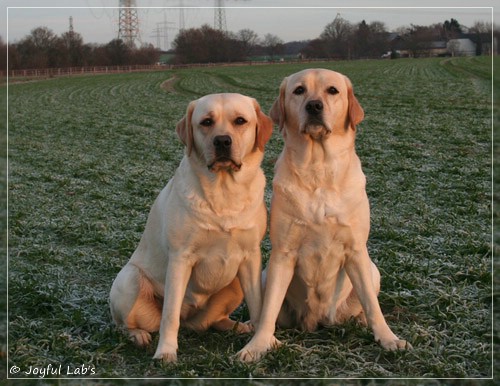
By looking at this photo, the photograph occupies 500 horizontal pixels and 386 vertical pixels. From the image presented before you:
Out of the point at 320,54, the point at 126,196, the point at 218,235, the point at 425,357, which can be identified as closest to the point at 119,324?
the point at 218,235

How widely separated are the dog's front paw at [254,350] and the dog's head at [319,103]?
120 centimetres

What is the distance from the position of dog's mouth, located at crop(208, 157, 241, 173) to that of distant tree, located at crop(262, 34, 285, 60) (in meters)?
1.36

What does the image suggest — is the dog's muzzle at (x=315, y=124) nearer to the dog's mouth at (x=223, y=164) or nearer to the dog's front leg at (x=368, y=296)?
the dog's mouth at (x=223, y=164)

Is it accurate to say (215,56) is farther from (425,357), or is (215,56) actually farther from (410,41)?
(425,357)

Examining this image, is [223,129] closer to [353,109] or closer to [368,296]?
[353,109]

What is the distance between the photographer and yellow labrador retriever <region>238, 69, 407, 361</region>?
3758mm

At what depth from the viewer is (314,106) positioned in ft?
12.1

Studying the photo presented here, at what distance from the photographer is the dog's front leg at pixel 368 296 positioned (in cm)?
386

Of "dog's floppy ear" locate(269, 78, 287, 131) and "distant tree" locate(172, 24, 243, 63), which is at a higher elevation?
"distant tree" locate(172, 24, 243, 63)

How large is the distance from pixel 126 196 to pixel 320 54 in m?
4.38

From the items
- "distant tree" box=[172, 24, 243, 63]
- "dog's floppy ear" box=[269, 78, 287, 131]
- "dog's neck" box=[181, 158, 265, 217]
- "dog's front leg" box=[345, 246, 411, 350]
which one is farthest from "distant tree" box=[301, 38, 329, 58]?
"dog's front leg" box=[345, 246, 411, 350]

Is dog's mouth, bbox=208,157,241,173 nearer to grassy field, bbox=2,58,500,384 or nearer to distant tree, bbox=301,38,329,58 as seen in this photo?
grassy field, bbox=2,58,500,384
